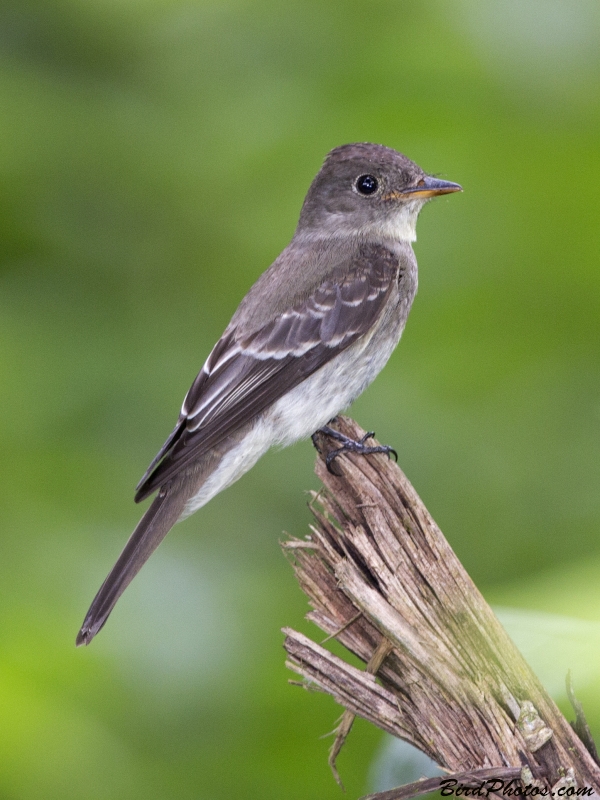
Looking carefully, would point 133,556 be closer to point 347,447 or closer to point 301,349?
point 347,447

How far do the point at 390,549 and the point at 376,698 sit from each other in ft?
0.99

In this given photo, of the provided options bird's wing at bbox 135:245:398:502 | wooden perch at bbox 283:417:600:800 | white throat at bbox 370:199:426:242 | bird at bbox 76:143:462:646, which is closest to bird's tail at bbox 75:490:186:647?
bird at bbox 76:143:462:646

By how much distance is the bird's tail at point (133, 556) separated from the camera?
7.74ft

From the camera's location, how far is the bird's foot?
2447 millimetres

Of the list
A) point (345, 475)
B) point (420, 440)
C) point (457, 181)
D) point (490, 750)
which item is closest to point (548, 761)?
point (490, 750)

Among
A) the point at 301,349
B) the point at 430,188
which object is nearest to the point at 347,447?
the point at 301,349

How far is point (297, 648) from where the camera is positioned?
1.71m

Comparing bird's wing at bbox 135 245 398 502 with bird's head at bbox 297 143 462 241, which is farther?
bird's head at bbox 297 143 462 241

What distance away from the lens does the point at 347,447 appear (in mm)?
2670

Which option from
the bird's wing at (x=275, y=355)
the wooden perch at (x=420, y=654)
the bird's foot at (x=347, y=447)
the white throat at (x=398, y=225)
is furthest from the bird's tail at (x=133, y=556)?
the white throat at (x=398, y=225)

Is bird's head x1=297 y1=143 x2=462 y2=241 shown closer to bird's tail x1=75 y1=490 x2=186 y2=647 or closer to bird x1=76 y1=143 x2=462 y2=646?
bird x1=76 y1=143 x2=462 y2=646

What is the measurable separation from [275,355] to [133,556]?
79 cm

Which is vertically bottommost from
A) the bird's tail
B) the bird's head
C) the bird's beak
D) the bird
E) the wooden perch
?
the wooden perch

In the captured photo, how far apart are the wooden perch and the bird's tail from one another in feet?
1.93
